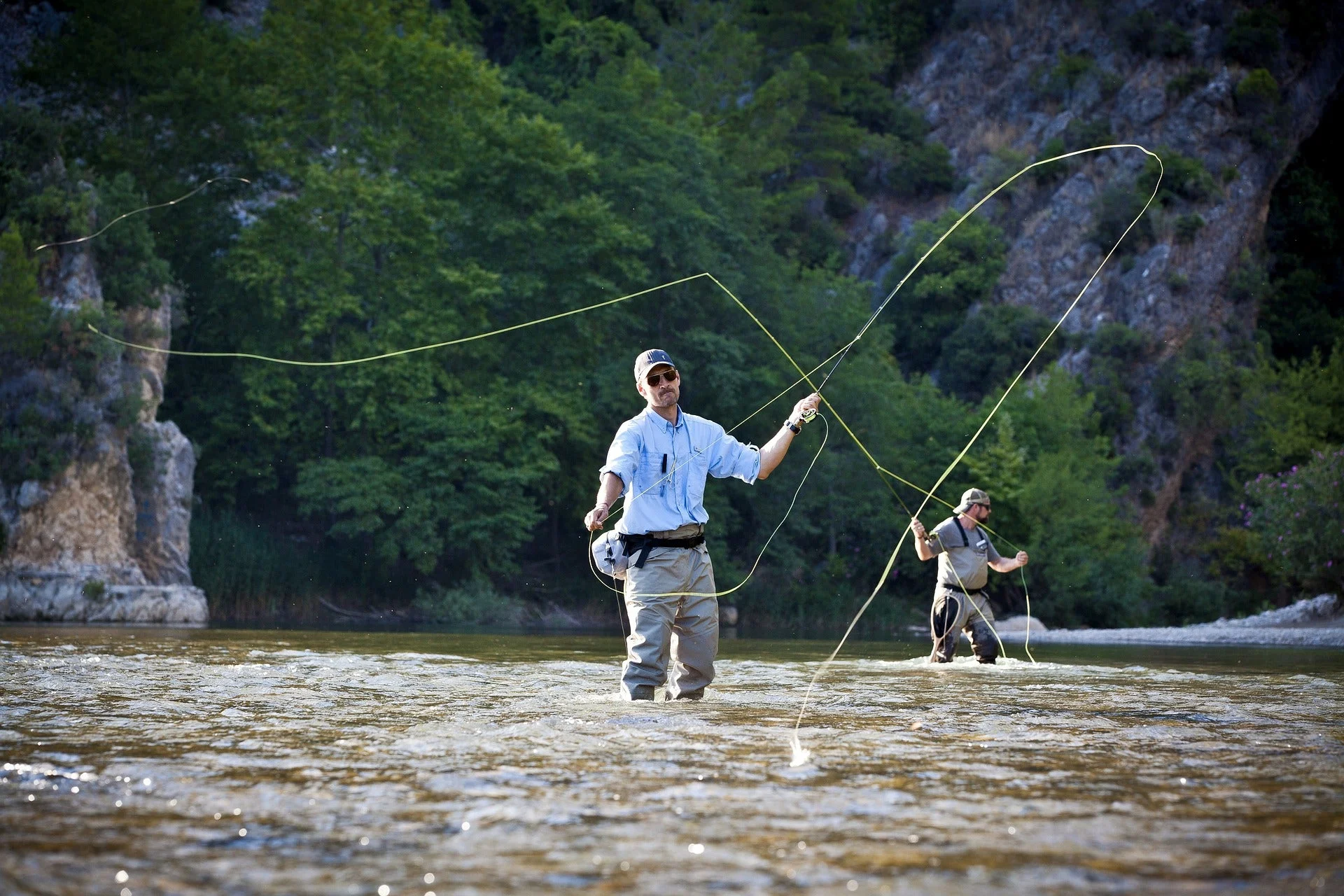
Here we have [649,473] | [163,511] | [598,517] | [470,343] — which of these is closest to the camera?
[598,517]

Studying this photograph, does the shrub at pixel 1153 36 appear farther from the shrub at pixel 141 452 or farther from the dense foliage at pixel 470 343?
the shrub at pixel 141 452

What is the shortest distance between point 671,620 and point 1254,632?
68.0ft

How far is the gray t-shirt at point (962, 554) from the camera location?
13344 millimetres

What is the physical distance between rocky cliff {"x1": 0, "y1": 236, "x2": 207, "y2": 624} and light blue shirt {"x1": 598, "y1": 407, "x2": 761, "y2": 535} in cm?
2022

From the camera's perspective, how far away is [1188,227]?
4550 centimetres

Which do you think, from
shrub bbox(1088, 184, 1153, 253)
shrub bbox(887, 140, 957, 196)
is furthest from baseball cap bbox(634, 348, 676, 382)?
shrub bbox(887, 140, 957, 196)

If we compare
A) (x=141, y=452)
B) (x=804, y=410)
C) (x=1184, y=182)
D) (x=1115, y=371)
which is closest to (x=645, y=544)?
(x=804, y=410)

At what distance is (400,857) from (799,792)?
145cm

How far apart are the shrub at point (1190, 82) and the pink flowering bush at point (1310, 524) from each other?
22.9 m

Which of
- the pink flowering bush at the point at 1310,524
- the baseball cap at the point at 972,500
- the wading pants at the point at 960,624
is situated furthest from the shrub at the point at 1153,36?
the wading pants at the point at 960,624

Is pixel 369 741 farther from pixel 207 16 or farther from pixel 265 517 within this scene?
pixel 207 16

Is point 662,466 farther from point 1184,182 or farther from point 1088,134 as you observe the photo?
point 1088,134

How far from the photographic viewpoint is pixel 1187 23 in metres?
50.3

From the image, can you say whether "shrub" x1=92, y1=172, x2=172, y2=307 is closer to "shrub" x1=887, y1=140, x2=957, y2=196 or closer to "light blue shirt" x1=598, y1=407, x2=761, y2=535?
"light blue shirt" x1=598, y1=407, x2=761, y2=535
